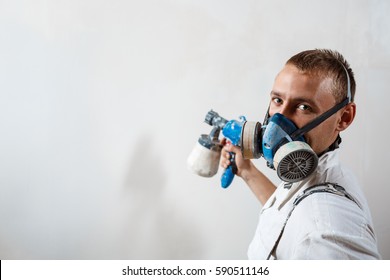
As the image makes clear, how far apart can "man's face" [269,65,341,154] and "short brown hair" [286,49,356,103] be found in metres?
0.01

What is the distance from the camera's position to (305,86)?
0.93m

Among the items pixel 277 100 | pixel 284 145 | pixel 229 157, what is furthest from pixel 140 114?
pixel 284 145

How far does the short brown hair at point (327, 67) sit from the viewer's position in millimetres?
942

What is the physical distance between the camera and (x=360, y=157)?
147 centimetres

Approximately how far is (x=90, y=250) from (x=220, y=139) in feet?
2.48

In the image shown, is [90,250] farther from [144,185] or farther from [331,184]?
[331,184]

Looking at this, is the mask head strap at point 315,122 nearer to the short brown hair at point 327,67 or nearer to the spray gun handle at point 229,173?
the short brown hair at point 327,67

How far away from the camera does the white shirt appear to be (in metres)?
0.75

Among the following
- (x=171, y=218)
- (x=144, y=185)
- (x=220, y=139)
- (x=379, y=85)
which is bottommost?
(x=171, y=218)

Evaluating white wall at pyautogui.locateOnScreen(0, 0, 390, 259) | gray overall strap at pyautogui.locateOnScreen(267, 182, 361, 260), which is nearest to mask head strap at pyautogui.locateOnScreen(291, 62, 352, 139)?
gray overall strap at pyautogui.locateOnScreen(267, 182, 361, 260)

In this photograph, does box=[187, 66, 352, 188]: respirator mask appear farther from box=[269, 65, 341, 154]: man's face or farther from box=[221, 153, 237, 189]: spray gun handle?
box=[221, 153, 237, 189]: spray gun handle

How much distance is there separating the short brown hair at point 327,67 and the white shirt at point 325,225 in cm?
16

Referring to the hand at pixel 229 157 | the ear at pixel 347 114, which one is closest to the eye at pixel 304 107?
the ear at pixel 347 114
